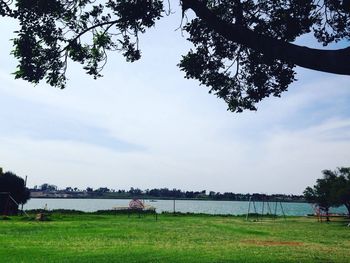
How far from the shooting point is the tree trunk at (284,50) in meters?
12.1

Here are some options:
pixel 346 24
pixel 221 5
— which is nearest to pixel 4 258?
pixel 221 5

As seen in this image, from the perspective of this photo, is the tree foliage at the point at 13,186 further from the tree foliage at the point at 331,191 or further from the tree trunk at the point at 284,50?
the tree trunk at the point at 284,50

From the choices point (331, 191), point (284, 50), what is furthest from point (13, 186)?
point (284, 50)

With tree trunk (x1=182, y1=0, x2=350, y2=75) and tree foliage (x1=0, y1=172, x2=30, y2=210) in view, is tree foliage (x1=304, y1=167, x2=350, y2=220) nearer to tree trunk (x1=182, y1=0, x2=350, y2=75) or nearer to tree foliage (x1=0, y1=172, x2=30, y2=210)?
tree foliage (x1=0, y1=172, x2=30, y2=210)

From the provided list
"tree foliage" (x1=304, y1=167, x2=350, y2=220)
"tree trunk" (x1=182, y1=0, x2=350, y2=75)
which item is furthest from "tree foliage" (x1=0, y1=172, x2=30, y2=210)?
"tree trunk" (x1=182, y1=0, x2=350, y2=75)

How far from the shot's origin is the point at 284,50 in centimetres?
1264

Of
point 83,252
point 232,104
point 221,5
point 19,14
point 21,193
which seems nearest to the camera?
point 19,14

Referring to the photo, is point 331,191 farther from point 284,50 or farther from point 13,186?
point 284,50

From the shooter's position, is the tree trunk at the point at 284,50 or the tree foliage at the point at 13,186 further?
the tree foliage at the point at 13,186

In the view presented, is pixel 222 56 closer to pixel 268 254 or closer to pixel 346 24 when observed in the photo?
pixel 346 24

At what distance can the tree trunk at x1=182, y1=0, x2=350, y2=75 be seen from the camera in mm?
12062

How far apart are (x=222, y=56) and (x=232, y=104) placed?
95.5 inches

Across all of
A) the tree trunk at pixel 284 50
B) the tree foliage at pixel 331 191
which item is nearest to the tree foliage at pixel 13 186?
the tree foliage at pixel 331 191

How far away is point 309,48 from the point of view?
12438mm
